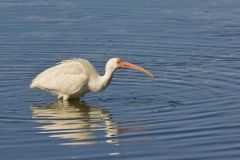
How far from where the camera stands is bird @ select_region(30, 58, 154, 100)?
18156 mm

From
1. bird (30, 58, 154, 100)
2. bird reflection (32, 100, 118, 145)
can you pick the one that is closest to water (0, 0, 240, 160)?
bird reflection (32, 100, 118, 145)

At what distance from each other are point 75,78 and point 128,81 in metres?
1.47

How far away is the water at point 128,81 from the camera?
13961 millimetres

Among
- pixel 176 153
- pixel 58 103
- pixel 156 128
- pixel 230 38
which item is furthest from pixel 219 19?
pixel 176 153

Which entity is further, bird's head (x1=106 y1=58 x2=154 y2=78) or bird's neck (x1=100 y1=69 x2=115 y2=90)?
bird's head (x1=106 y1=58 x2=154 y2=78)

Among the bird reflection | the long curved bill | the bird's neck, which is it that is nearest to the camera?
the bird reflection

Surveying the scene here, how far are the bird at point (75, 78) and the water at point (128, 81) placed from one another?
251 mm

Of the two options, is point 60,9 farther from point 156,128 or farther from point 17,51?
point 156,128

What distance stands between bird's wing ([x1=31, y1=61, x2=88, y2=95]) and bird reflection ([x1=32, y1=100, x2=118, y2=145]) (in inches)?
11.2

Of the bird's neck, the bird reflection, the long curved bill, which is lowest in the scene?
the bird reflection

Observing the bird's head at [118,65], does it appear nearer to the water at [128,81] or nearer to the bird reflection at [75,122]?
the water at [128,81]

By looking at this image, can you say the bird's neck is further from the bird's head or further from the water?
the water

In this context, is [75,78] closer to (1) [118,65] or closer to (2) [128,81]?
(1) [118,65]

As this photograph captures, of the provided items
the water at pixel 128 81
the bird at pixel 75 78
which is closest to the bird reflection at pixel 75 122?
the water at pixel 128 81
